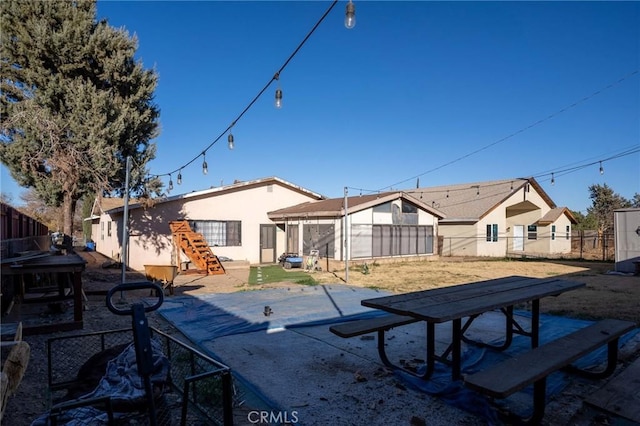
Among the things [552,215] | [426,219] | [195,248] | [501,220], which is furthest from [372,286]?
[552,215]

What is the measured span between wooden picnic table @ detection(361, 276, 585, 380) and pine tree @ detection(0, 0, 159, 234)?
11353mm

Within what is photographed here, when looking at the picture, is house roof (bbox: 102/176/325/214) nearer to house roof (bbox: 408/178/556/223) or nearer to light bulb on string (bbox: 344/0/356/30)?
house roof (bbox: 408/178/556/223)

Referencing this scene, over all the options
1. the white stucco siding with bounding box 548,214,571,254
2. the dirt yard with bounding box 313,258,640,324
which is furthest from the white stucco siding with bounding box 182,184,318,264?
the white stucco siding with bounding box 548,214,571,254

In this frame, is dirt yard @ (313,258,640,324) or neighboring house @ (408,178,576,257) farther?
neighboring house @ (408,178,576,257)

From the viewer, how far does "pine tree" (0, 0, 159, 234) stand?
12.3 m

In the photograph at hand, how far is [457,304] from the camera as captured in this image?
3.85m

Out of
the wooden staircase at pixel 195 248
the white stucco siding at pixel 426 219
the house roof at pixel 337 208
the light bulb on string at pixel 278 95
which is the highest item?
the light bulb on string at pixel 278 95

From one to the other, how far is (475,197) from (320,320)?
71.4 feet

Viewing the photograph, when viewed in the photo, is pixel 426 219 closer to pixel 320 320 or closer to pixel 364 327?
pixel 320 320

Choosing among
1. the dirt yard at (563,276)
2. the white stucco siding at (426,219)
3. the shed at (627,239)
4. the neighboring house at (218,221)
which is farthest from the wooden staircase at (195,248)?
the shed at (627,239)

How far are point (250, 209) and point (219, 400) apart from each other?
15.1 m

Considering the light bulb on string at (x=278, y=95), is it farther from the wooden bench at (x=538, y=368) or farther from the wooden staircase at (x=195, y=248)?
the wooden staircase at (x=195, y=248)

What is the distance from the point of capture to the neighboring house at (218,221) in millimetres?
15508

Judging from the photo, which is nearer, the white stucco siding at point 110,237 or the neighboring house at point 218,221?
the neighboring house at point 218,221
